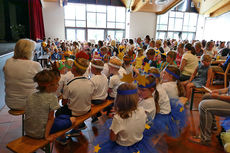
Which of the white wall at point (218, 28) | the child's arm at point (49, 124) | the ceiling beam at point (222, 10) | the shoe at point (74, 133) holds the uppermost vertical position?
the ceiling beam at point (222, 10)

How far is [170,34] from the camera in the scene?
16.1 metres

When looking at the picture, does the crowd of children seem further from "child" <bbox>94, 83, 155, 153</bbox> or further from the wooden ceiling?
the wooden ceiling

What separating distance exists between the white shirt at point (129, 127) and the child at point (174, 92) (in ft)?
2.84

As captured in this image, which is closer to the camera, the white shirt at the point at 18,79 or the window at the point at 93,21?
the white shirt at the point at 18,79

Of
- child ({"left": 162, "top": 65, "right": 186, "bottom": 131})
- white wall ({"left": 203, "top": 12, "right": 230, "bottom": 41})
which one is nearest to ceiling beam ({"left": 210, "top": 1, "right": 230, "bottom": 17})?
white wall ({"left": 203, "top": 12, "right": 230, "bottom": 41})

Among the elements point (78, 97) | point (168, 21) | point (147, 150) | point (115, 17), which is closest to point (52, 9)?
point (115, 17)

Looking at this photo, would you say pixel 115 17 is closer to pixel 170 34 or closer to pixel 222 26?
pixel 170 34

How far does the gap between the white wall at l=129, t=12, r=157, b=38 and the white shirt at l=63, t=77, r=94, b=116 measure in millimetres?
13189

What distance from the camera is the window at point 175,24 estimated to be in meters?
15.5

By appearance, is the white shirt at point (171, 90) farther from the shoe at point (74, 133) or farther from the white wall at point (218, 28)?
the white wall at point (218, 28)

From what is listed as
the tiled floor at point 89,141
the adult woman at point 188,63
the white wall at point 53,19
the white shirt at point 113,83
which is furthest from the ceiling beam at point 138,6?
the tiled floor at point 89,141

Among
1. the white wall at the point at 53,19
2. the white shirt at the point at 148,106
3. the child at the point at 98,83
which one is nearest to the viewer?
the white shirt at the point at 148,106

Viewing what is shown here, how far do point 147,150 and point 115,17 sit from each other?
14.0m

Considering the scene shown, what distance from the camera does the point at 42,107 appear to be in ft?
4.29
